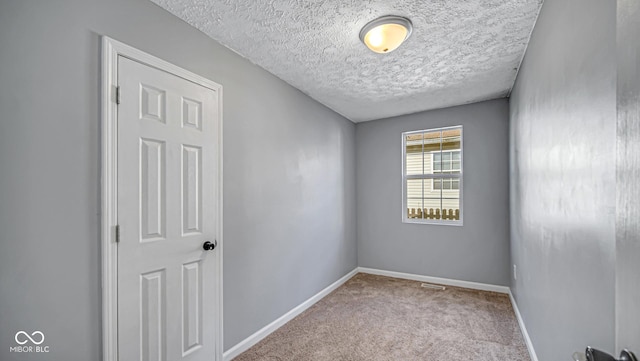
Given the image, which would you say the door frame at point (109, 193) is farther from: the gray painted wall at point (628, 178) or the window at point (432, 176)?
the window at point (432, 176)

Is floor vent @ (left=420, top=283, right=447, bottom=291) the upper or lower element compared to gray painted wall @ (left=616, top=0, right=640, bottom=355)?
lower

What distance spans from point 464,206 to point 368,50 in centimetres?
261

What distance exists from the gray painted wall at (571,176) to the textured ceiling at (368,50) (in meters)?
0.32

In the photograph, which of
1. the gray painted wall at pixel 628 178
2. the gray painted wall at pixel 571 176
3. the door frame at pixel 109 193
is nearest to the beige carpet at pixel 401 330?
the gray painted wall at pixel 571 176

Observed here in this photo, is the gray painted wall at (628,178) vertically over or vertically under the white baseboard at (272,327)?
over

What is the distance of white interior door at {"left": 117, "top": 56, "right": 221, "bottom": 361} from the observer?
1.50 metres

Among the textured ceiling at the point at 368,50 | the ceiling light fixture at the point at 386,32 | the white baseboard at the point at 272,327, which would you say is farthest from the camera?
the white baseboard at the point at 272,327

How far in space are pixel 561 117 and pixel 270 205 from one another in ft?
7.19

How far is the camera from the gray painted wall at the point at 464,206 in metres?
3.45

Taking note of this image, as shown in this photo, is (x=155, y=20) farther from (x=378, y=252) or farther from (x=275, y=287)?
(x=378, y=252)

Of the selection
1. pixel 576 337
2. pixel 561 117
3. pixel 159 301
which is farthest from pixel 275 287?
pixel 561 117

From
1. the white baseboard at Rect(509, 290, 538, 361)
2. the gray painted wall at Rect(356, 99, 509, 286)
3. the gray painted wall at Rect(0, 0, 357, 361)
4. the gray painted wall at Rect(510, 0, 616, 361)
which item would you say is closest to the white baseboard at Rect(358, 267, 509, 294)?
the gray painted wall at Rect(356, 99, 509, 286)

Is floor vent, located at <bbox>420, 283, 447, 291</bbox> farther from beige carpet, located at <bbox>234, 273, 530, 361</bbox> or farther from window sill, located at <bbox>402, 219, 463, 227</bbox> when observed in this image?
window sill, located at <bbox>402, 219, 463, 227</bbox>

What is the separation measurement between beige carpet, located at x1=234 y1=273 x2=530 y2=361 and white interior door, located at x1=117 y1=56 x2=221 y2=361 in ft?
2.27
